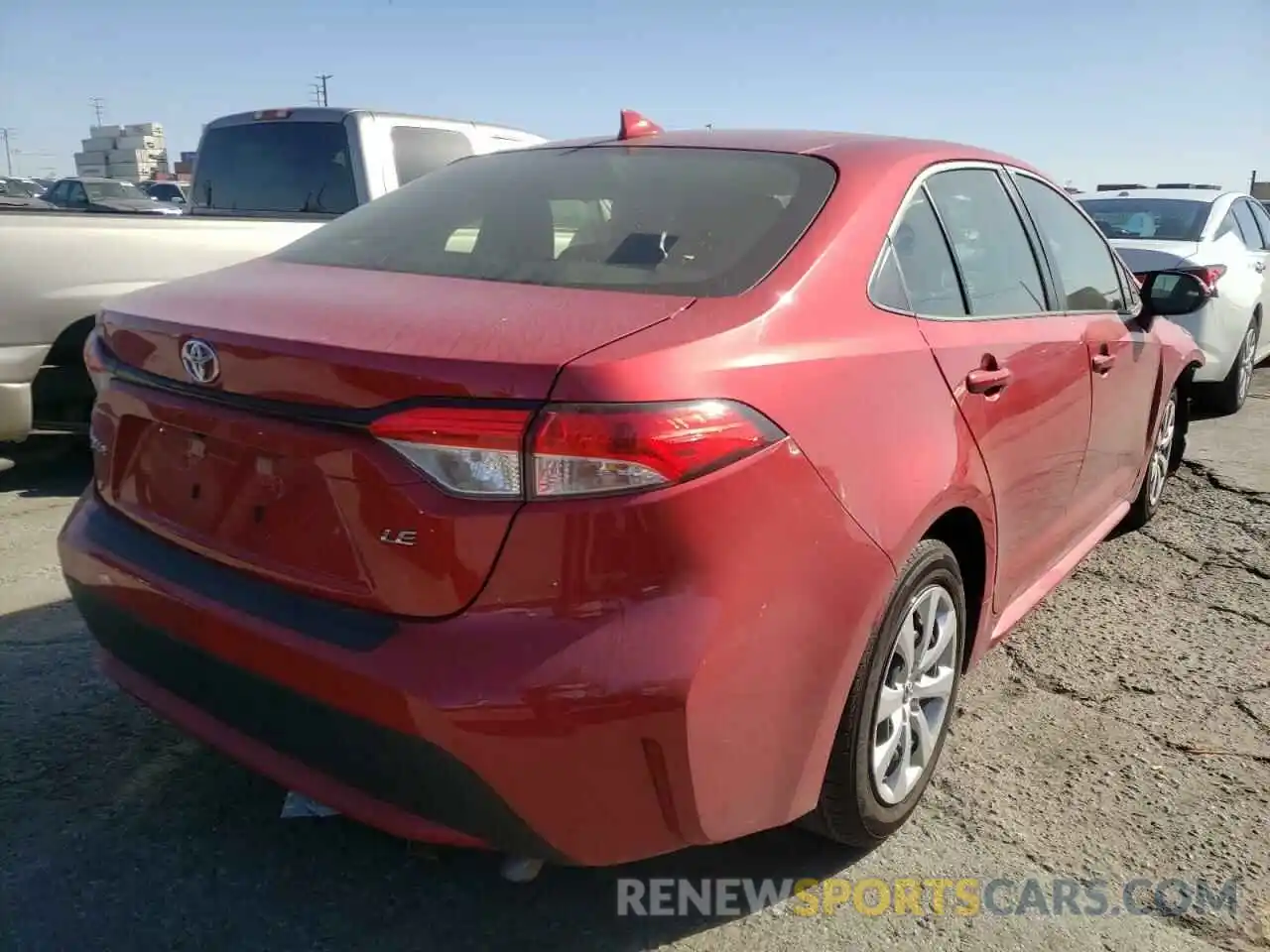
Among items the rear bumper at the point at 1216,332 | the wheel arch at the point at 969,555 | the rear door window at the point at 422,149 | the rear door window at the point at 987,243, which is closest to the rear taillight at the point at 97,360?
the wheel arch at the point at 969,555

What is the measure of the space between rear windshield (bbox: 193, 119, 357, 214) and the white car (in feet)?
16.1

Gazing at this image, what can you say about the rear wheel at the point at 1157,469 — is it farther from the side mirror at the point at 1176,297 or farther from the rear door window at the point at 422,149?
the rear door window at the point at 422,149

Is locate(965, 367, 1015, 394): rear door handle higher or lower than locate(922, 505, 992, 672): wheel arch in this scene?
higher

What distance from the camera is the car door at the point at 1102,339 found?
3.40 meters

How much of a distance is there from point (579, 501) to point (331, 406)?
0.47 meters

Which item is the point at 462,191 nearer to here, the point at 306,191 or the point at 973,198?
the point at 973,198

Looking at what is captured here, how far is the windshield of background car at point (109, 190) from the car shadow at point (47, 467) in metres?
11.3

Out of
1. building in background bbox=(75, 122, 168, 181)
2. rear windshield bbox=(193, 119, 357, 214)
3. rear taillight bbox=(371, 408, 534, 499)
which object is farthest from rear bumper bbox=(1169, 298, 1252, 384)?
building in background bbox=(75, 122, 168, 181)

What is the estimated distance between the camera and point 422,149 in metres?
6.68

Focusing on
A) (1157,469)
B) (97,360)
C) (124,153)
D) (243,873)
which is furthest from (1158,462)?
(124,153)

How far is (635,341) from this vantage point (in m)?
1.81

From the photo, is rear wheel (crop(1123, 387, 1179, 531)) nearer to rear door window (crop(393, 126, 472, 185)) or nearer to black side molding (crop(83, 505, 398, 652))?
black side molding (crop(83, 505, 398, 652))

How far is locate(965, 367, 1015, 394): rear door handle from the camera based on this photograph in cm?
253

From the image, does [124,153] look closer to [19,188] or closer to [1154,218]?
[19,188]
